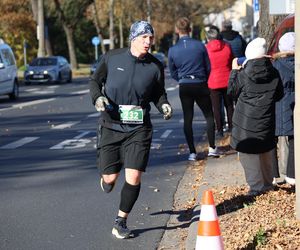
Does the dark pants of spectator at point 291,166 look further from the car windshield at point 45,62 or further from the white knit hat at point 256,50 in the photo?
the car windshield at point 45,62

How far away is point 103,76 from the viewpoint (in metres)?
6.71

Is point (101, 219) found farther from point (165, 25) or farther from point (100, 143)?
point (165, 25)

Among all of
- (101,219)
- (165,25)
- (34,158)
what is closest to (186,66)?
(34,158)

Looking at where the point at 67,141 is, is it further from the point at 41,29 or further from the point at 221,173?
the point at 41,29

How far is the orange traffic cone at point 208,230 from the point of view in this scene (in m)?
5.18

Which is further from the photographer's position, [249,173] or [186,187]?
[186,187]

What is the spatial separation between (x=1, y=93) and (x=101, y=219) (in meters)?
17.8

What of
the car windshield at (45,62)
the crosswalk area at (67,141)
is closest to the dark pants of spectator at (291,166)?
the crosswalk area at (67,141)

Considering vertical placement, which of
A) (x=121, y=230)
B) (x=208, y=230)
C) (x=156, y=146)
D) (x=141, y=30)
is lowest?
(x=156, y=146)

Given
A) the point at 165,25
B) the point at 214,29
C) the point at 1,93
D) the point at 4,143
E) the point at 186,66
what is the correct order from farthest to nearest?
the point at 165,25, the point at 1,93, the point at 4,143, the point at 214,29, the point at 186,66

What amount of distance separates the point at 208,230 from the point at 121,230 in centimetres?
157

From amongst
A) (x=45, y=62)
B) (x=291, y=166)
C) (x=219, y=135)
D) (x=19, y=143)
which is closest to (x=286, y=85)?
(x=291, y=166)

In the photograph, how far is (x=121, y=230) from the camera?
664 centimetres

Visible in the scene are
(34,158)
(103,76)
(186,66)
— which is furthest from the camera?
(34,158)
